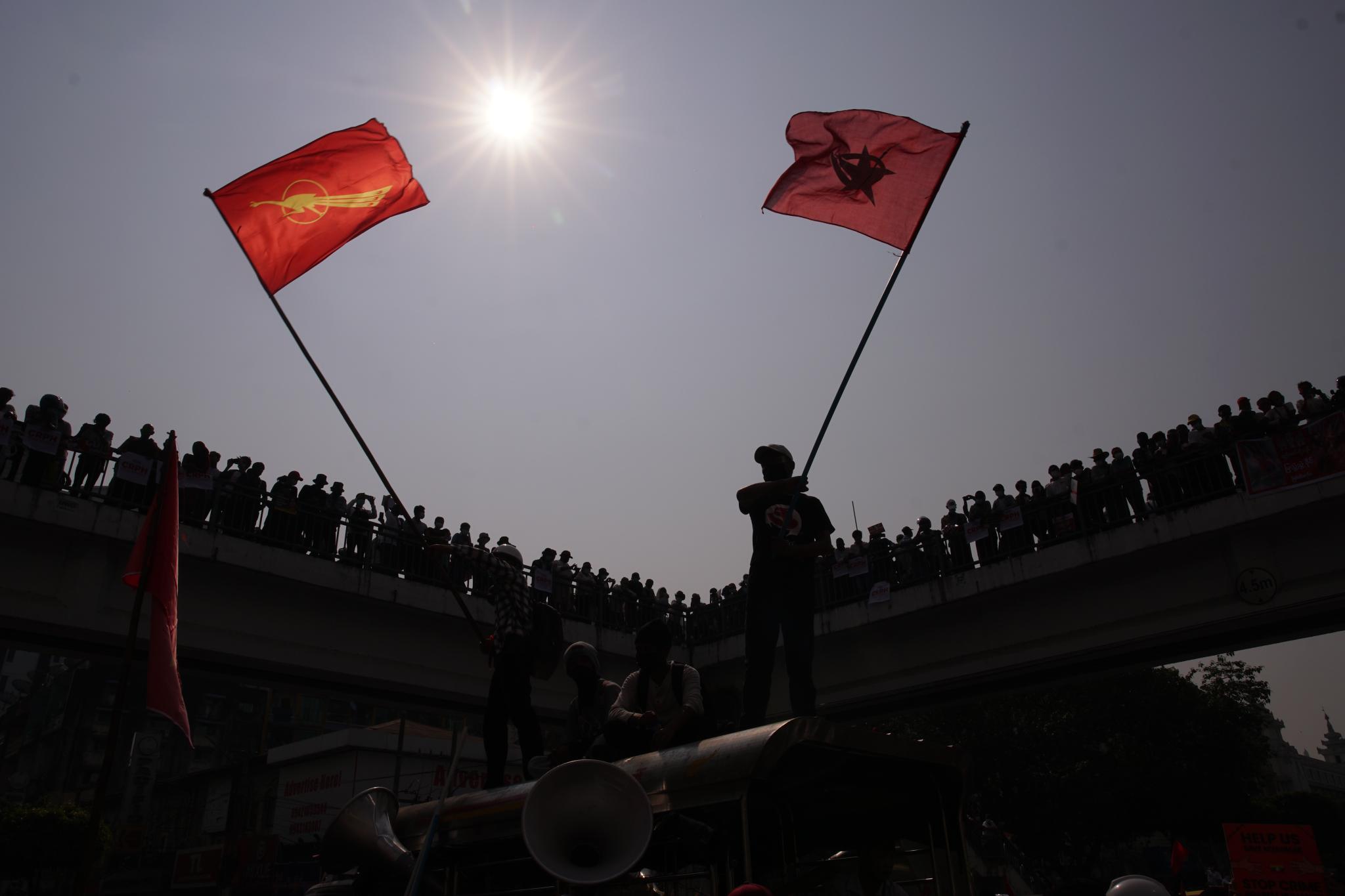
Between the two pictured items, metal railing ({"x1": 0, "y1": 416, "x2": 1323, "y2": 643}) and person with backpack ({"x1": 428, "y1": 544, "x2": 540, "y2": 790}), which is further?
metal railing ({"x1": 0, "y1": 416, "x2": 1323, "y2": 643})

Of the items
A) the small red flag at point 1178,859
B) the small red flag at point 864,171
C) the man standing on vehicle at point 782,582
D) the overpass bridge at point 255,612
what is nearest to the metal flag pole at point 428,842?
the man standing on vehicle at point 782,582

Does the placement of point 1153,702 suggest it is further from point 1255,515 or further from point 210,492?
point 210,492

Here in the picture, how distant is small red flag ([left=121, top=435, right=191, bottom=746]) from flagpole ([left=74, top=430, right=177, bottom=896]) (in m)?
0.01

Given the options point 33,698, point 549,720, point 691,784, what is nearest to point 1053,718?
point 549,720

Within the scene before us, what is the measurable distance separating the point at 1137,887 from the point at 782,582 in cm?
376

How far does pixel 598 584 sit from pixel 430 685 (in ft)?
14.4

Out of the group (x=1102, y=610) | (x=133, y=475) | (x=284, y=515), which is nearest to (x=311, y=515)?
(x=284, y=515)

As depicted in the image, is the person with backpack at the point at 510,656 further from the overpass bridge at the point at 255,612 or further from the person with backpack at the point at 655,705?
the overpass bridge at the point at 255,612

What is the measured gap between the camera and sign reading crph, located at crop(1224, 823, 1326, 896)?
1384cm

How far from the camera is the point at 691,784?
4.45 m

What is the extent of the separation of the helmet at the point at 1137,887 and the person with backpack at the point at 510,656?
4658 millimetres

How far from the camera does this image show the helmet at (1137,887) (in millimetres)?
6961

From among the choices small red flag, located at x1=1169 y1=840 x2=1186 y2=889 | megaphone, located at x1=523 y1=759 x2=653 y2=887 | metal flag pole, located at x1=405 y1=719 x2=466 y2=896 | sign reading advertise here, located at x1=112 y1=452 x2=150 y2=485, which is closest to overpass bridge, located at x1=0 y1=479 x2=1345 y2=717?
sign reading advertise here, located at x1=112 y1=452 x2=150 y2=485

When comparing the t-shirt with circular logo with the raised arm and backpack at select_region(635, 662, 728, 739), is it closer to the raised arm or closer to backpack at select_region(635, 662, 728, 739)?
the raised arm
